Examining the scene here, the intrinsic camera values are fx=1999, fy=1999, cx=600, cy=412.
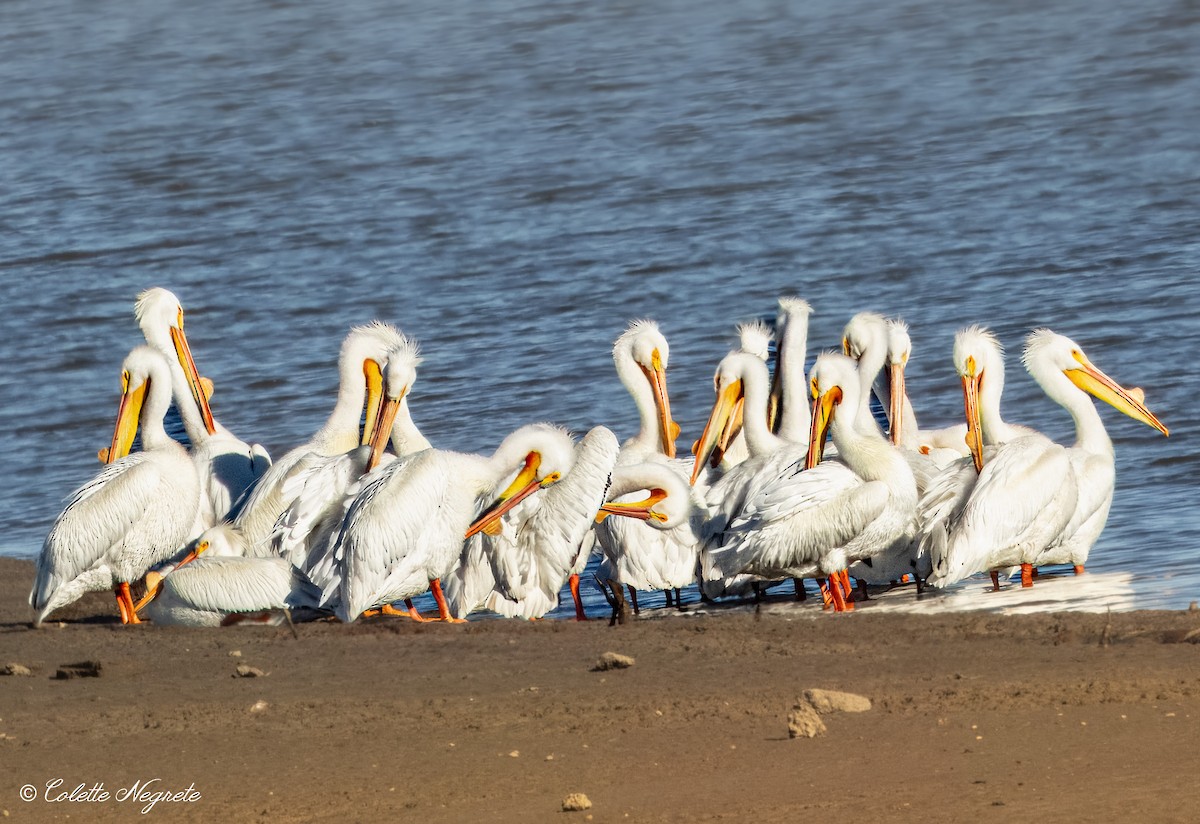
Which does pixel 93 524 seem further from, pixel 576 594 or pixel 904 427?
pixel 904 427

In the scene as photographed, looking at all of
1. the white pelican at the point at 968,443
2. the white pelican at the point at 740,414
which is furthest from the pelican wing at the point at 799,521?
the white pelican at the point at 740,414

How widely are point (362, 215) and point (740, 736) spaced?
510 inches

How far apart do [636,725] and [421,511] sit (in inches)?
80.6

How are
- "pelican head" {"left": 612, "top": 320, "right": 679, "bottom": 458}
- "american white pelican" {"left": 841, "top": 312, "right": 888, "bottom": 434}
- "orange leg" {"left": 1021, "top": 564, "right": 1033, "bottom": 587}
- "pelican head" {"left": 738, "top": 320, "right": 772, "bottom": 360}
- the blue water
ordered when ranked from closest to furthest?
"orange leg" {"left": 1021, "top": 564, "right": 1033, "bottom": 587}
"pelican head" {"left": 612, "top": 320, "right": 679, "bottom": 458}
"american white pelican" {"left": 841, "top": 312, "right": 888, "bottom": 434}
"pelican head" {"left": 738, "top": 320, "right": 772, "bottom": 360}
the blue water

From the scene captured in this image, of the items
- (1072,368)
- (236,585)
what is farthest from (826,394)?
(236,585)

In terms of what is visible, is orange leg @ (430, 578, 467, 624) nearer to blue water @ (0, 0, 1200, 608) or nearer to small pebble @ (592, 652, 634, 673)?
small pebble @ (592, 652, 634, 673)

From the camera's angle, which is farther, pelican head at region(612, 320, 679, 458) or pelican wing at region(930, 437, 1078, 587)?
pelican head at region(612, 320, 679, 458)

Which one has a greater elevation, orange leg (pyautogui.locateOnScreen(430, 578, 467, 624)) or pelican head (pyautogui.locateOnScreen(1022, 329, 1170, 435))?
pelican head (pyautogui.locateOnScreen(1022, 329, 1170, 435))

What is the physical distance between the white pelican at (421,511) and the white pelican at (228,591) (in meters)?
0.22

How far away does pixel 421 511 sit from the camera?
726 centimetres

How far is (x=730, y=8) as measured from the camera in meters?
26.5

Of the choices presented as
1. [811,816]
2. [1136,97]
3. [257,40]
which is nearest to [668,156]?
[1136,97]

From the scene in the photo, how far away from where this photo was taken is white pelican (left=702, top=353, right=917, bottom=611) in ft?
24.5

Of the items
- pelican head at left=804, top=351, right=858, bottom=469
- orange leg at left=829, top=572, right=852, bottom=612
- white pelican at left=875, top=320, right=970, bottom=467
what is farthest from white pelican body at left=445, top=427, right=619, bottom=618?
white pelican at left=875, top=320, right=970, bottom=467
